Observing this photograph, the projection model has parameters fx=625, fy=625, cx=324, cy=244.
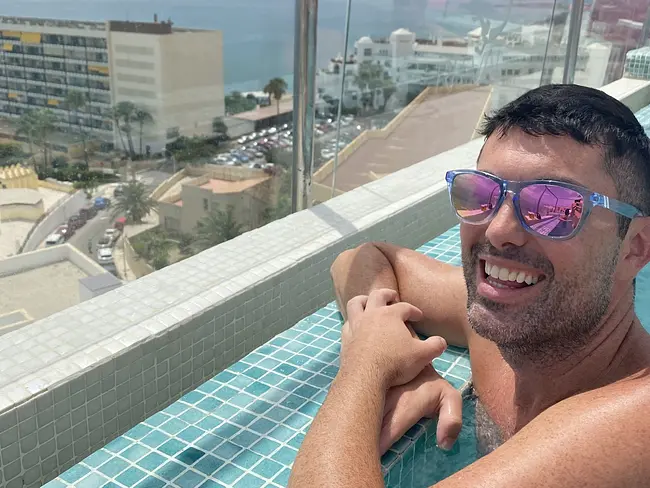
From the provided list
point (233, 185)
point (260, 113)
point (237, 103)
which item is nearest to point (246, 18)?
point (237, 103)

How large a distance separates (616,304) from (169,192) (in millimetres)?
39768

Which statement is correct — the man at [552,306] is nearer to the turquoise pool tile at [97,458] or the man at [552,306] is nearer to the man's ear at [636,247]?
the man's ear at [636,247]

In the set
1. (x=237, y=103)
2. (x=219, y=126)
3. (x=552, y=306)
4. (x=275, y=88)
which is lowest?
(x=219, y=126)

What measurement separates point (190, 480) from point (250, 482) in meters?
0.14

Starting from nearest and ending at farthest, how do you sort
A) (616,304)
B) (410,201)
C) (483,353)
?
(616,304), (483,353), (410,201)

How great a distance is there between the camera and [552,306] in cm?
123

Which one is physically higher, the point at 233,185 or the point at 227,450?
the point at 227,450

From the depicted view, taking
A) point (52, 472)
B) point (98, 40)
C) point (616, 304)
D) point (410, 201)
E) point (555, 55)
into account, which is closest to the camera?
point (616, 304)

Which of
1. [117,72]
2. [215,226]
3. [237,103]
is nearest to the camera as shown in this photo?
[215,226]

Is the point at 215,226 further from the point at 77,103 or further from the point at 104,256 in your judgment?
the point at 77,103

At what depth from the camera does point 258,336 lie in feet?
7.14

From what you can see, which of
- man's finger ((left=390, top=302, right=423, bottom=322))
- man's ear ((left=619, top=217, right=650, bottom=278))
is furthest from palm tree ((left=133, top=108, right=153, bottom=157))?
man's ear ((left=619, top=217, right=650, bottom=278))

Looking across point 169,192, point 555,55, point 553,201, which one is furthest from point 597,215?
point 169,192

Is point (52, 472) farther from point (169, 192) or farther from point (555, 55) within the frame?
point (169, 192)
